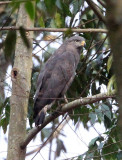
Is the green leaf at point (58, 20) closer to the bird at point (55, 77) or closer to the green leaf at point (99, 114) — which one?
the bird at point (55, 77)

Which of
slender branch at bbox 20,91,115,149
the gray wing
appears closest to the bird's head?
the gray wing

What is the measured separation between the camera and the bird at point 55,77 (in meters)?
3.81

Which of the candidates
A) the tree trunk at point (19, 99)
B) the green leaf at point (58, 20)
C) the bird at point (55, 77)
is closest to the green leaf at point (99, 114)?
the bird at point (55, 77)

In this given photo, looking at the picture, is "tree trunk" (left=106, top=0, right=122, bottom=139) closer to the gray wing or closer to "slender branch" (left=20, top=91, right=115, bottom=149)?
"slender branch" (left=20, top=91, right=115, bottom=149)

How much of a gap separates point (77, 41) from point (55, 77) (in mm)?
985

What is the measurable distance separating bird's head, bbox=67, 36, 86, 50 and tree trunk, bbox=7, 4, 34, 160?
133 centimetres

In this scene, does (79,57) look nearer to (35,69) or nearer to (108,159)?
(35,69)

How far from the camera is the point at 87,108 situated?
3924mm

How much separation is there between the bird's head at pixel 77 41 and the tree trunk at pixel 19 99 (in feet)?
4.38

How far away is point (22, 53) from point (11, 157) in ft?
3.57

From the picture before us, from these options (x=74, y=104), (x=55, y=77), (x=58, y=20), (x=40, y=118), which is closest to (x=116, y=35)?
(x=74, y=104)

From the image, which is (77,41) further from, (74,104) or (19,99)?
Answer: (74,104)

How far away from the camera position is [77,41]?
5055mm

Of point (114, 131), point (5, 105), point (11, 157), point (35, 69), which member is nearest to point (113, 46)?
point (11, 157)
